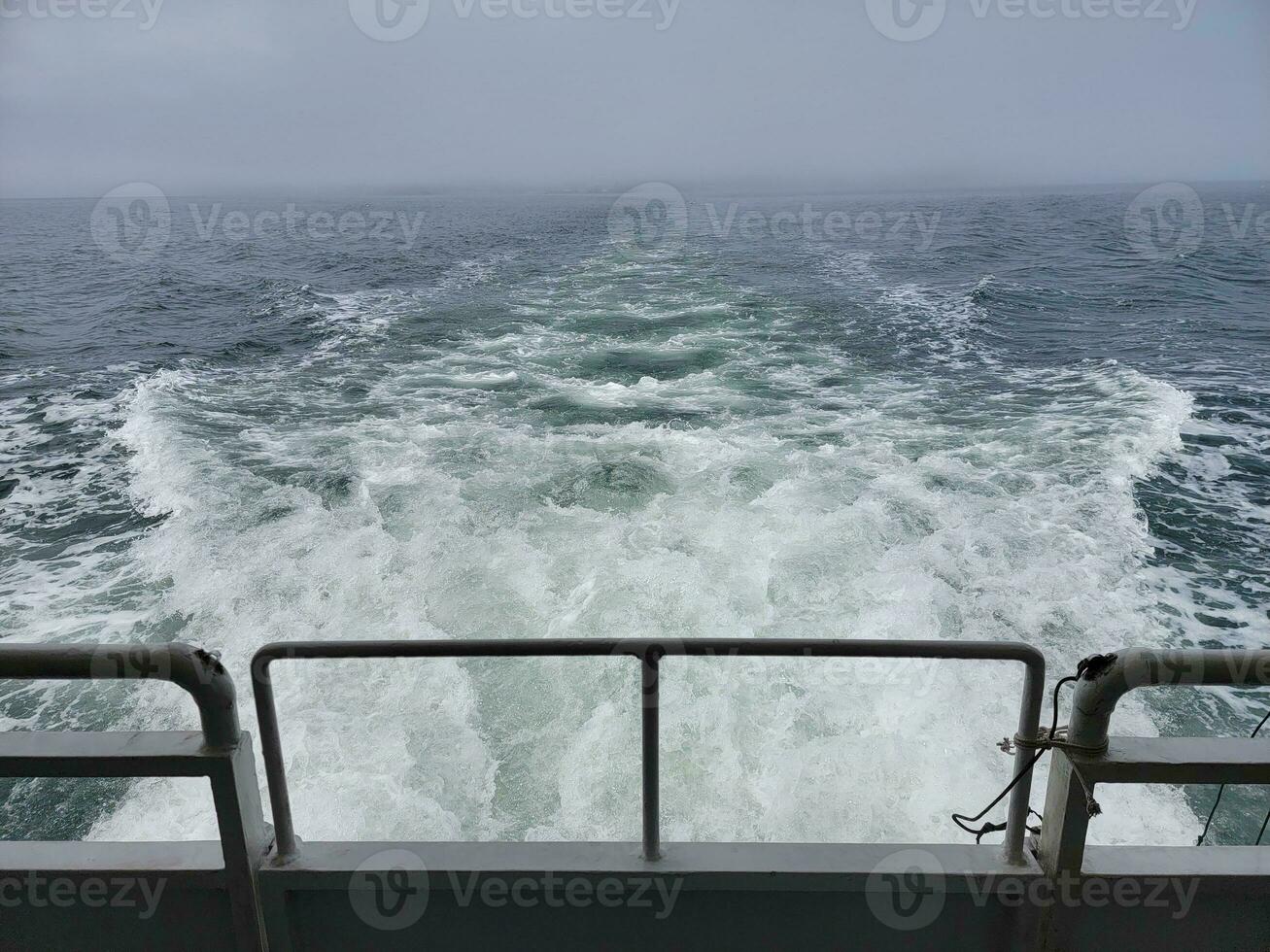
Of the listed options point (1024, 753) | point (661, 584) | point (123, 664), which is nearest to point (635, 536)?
point (661, 584)

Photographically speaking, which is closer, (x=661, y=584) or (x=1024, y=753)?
(x=1024, y=753)

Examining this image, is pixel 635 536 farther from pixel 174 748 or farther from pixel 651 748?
pixel 174 748

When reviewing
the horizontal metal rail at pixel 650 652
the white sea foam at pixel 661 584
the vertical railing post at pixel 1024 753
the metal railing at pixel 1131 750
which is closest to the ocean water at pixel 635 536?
the white sea foam at pixel 661 584

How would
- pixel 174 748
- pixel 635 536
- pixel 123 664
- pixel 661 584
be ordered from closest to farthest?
1. pixel 123 664
2. pixel 174 748
3. pixel 661 584
4. pixel 635 536

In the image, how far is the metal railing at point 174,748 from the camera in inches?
61.2

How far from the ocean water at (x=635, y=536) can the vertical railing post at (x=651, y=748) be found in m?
2.02

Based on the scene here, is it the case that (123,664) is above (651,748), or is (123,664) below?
above

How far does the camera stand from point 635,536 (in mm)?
6250

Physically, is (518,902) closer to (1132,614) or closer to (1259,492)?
(1132,614)

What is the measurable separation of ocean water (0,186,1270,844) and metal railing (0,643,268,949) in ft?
6.65

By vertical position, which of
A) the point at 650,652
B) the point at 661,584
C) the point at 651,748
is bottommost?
the point at 661,584

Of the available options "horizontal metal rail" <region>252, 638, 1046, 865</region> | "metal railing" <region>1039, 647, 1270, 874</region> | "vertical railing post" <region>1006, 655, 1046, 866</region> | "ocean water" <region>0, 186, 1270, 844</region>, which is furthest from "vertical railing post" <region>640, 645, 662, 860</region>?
"ocean water" <region>0, 186, 1270, 844</region>

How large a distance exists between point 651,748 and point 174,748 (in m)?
1.05

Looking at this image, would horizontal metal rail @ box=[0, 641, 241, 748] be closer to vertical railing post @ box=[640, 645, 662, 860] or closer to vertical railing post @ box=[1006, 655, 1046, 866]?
vertical railing post @ box=[640, 645, 662, 860]
